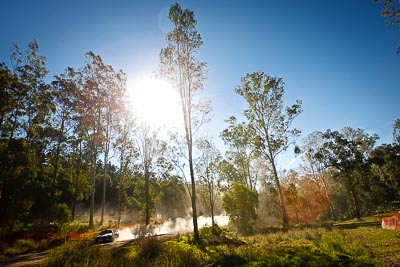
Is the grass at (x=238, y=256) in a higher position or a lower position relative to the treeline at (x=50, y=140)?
lower

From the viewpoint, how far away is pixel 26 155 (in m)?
20.4

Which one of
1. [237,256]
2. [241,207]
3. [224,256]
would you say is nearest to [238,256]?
[237,256]

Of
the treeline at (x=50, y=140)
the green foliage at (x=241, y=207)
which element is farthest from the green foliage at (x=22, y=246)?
the green foliage at (x=241, y=207)

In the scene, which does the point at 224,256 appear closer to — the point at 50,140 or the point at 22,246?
the point at 22,246

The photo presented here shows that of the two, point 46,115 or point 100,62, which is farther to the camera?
point 100,62

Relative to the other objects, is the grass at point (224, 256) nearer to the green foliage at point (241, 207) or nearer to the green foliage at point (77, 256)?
the green foliage at point (77, 256)

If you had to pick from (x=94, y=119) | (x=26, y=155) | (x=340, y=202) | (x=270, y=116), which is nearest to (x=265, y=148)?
(x=270, y=116)

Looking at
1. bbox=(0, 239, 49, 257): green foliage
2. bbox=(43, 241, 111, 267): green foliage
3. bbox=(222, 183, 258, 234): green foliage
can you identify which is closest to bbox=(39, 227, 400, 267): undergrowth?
bbox=(43, 241, 111, 267): green foliage

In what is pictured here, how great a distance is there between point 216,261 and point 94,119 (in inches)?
1024

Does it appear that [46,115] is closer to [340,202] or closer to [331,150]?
[331,150]

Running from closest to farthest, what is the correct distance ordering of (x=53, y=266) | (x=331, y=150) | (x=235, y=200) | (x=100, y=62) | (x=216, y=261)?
(x=53, y=266), (x=216, y=261), (x=235, y=200), (x=100, y=62), (x=331, y=150)

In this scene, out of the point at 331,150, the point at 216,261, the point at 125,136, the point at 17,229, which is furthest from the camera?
the point at 331,150

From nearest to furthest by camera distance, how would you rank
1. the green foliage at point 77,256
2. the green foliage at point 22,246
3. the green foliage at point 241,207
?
the green foliage at point 77,256 < the green foliage at point 22,246 < the green foliage at point 241,207

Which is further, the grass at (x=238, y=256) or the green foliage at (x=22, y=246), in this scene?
the green foliage at (x=22, y=246)
